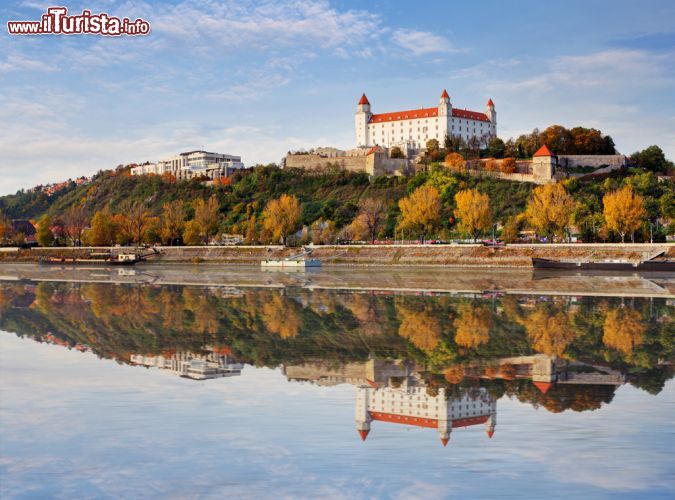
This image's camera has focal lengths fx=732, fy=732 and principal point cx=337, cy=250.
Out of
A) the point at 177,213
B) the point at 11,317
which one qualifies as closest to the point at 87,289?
the point at 11,317

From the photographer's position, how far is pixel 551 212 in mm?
63375

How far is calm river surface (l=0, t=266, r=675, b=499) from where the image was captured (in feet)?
25.2

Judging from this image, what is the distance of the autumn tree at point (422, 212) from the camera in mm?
69812

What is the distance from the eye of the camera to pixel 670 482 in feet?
24.3

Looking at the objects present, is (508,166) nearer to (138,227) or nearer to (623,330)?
(138,227)

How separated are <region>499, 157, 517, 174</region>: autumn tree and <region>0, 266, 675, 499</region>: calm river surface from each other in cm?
7547

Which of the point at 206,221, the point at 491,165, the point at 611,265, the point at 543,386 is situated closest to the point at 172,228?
the point at 206,221

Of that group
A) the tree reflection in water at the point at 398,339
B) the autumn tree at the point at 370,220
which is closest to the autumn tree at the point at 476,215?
the autumn tree at the point at 370,220

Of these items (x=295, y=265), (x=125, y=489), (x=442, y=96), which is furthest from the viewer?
(x=442, y=96)

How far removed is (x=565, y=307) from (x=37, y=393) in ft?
59.9

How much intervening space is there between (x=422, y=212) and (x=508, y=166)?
104 feet

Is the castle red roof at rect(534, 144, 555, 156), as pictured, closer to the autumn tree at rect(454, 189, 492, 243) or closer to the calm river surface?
the autumn tree at rect(454, 189, 492, 243)

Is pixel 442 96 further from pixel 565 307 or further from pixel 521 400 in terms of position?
pixel 521 400

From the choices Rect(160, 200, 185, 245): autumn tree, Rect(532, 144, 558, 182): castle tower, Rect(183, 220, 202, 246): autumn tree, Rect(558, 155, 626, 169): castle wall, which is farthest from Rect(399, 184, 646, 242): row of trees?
Rect(160, 200, 185, 245): autumn tree
